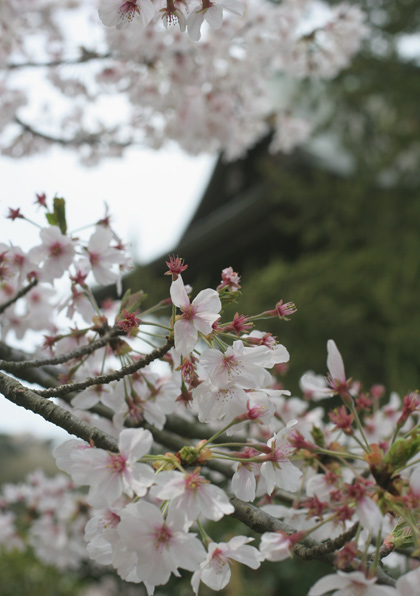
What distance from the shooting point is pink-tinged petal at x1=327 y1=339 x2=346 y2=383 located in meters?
0.78

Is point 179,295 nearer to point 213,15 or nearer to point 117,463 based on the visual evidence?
point 117,463

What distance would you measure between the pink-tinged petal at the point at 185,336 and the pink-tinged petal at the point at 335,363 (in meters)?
0.20

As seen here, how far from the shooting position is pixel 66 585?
502 cm

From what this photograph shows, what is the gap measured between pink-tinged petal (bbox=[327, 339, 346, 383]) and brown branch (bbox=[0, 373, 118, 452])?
1.03 ft

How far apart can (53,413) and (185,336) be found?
0.20 m

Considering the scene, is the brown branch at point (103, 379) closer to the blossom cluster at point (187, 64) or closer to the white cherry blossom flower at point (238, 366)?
the white cherry blossom flower at point (238, 366)

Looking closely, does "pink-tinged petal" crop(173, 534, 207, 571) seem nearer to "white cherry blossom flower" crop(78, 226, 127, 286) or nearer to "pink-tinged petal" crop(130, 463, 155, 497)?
"pink-tinged petal" crop(130, 463, 155, 497)

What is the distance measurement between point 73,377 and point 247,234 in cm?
472

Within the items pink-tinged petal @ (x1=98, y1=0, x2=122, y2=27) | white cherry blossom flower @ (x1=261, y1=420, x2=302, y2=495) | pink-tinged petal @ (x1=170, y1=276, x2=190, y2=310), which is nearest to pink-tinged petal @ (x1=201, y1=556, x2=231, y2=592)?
white cherry blossom flower @ (x1=261, y1=420, x2=302, y2=495)

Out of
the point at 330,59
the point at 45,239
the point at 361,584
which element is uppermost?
the point at 330,59

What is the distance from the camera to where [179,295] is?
69 cm

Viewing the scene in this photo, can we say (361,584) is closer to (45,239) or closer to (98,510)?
(98,510)

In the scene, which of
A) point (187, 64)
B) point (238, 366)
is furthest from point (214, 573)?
point (187, 64)

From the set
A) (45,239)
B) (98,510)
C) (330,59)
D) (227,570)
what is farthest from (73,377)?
(330,59)
